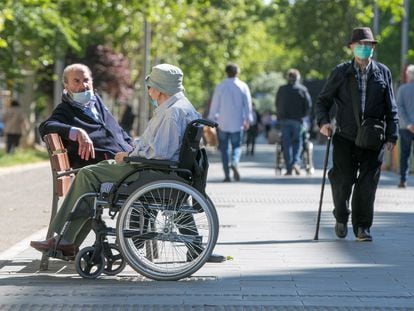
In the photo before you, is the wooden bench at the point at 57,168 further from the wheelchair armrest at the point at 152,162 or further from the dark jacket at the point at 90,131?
the wheelchair armrest at the point at 152,162

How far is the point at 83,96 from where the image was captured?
33.1ft

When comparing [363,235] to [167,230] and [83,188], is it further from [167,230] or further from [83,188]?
[83,188]

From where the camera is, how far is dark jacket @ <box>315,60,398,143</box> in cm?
1156

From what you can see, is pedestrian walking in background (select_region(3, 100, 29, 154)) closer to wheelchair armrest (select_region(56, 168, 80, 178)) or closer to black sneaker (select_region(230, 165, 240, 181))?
black sneaker (select_region(230, 165, 240, 181))

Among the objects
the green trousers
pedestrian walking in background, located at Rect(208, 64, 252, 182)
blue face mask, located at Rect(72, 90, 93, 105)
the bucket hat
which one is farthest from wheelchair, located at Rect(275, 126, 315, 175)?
the green trousers

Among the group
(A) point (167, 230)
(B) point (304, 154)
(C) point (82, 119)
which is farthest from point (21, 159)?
Answer: (A) point (167, 230)

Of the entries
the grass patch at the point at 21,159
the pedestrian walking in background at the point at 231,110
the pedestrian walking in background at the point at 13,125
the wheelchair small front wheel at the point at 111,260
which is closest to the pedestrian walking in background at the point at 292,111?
the pedestrian walking in background at the point at 231,110

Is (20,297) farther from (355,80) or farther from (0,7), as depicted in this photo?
(0,7)

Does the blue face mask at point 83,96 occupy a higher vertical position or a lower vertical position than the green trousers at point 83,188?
higher

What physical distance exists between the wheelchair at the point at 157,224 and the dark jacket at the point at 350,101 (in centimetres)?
281

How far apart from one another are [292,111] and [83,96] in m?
13.6

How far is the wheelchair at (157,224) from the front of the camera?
28.9 feet

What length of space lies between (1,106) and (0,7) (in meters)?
61.8


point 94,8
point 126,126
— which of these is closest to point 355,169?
point 94,8
